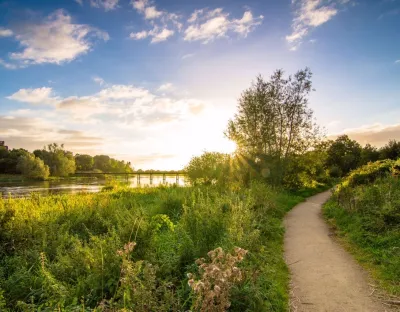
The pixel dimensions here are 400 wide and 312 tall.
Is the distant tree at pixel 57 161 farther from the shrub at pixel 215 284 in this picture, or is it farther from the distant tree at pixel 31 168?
the shrub at pixel 215 284

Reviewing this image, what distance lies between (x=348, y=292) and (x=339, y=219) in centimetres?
609

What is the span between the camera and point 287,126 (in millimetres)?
23766

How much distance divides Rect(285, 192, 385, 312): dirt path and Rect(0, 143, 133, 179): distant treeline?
63.0m

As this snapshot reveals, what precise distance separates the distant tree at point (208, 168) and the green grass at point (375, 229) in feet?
35.7

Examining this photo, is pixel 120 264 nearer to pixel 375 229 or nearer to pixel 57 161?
pixel 375 229

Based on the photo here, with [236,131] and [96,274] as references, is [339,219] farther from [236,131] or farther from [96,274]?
[236,131]

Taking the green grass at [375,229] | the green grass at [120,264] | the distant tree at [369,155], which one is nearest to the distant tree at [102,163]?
the distant tree at [369,155]

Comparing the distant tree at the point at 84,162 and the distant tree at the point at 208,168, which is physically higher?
the distant tree at the point at 84,162

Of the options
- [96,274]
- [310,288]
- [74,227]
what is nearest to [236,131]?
[74,227]

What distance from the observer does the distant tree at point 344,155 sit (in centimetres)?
4550

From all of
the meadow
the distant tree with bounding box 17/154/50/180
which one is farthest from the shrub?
the distant tree with bounding box 17/154/50/180

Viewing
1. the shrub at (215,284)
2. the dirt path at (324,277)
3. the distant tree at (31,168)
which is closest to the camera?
the shrub at (215,284)

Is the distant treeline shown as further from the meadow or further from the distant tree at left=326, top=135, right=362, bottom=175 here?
the meadow

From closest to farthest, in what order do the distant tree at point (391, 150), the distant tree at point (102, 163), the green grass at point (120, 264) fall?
1. the green grass at point (120, 264)
2. the distant tree at point (391, 150)
3. the distant tree at point (102, 163)
